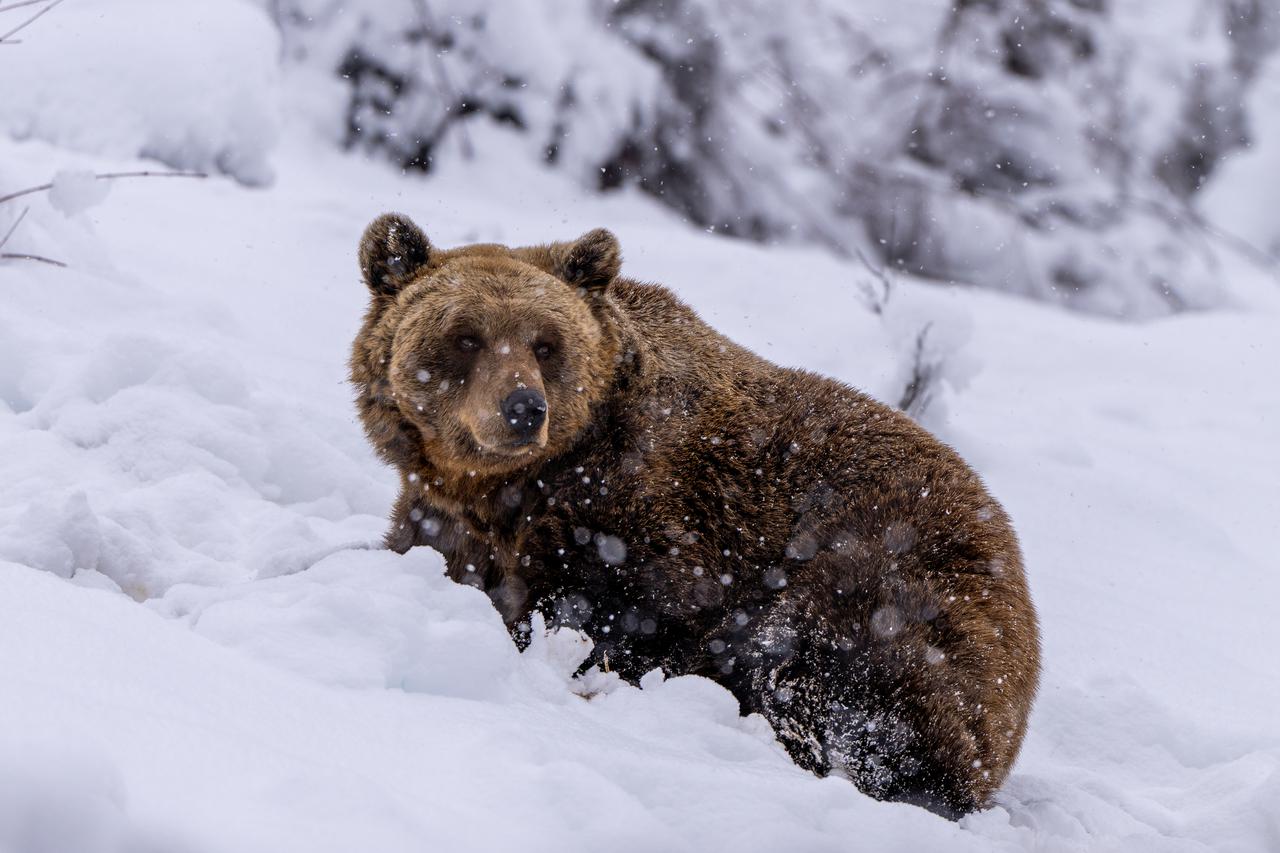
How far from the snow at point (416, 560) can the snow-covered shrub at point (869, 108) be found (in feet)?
1.21

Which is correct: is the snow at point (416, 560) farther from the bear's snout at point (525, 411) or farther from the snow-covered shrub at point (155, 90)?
the bear's snout at point (525, 411)

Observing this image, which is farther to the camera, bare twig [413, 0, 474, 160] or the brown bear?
bare twig [413, 0, 474, 160]

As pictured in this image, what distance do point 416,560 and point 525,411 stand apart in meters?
0.63

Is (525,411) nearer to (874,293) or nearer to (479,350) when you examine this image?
(479,350)

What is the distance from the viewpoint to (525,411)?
3.30m

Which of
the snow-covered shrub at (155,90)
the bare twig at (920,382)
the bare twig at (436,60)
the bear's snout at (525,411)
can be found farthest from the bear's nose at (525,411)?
the bare twig at (436,60)

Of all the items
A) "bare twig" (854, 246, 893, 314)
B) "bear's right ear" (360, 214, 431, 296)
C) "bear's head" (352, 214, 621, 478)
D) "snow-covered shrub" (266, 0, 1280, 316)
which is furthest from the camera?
"snow-covered shrub" (266, 0, 1280, 316)

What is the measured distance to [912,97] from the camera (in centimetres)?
967

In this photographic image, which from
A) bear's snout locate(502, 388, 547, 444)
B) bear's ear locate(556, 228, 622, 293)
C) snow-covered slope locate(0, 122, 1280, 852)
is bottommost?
snow-covered slope locate(0, 122, 1280, 852)

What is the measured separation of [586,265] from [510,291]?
0.31 meters

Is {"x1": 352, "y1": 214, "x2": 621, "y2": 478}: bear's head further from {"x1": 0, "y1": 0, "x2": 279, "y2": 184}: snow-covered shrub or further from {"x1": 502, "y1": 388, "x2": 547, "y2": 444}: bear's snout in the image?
{"x1": 0, "y1": 0, "x2": 279, "y2": 184}: snow-covered shrub

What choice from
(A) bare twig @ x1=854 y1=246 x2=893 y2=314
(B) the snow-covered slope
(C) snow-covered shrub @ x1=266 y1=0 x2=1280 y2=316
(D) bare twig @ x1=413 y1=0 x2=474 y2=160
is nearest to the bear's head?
(B) the snow-covered slope

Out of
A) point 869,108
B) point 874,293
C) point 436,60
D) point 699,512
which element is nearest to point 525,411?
point 699,512

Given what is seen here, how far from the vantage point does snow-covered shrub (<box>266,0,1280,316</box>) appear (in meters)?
9.19
